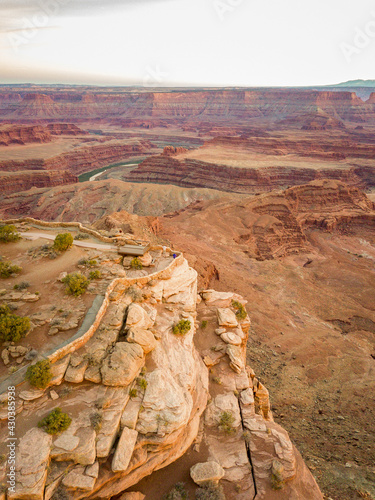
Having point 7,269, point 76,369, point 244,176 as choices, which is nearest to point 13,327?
point 76,369

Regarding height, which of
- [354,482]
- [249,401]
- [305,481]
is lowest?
[354,482]

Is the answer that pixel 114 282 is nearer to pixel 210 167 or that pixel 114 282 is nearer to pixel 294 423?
pixel 294 423

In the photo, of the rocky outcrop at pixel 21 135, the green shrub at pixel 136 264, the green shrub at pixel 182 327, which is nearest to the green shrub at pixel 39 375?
the green shrub at pixel 182 327

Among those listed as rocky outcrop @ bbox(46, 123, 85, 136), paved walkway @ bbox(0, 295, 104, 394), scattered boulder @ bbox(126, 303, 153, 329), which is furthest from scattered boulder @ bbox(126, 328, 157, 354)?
rocky outcrop @ bbox(46, 123, 85, 136)

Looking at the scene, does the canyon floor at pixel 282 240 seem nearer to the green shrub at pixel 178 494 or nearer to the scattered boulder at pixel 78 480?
the green shrub at pixel 178 494

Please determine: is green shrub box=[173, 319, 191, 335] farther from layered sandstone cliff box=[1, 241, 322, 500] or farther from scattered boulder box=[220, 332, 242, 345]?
scattered boulder box=[220, 332, 242, 345]

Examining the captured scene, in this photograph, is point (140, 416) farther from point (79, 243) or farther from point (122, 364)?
point (79, 243)

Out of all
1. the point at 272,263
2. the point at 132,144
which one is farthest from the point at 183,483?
the point at 132,144

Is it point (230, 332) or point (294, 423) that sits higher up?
point (230, 332)
